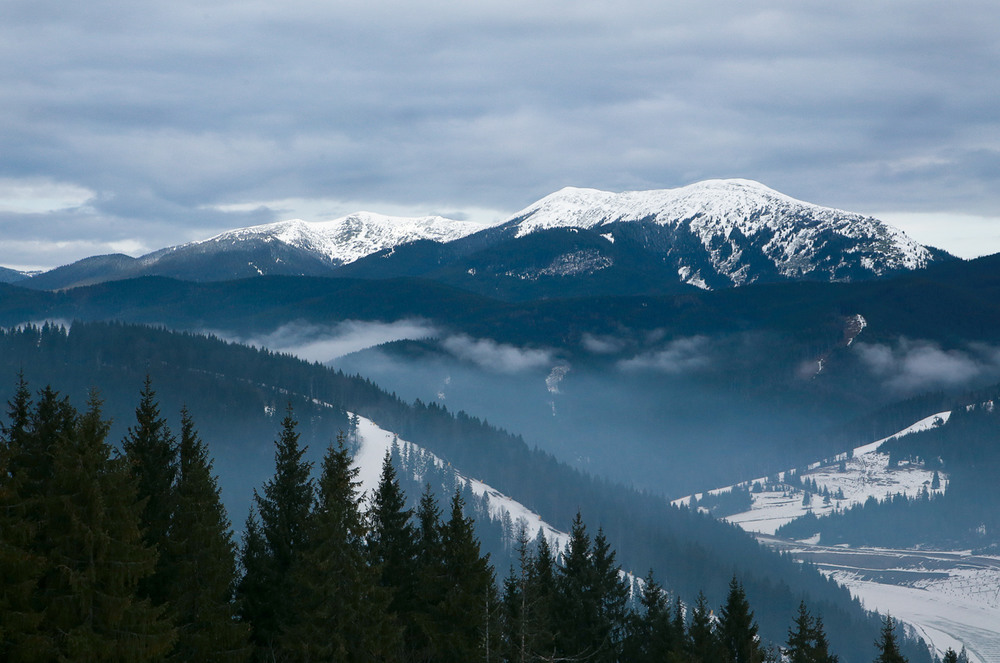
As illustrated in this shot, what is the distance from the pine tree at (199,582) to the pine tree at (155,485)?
0.42 m

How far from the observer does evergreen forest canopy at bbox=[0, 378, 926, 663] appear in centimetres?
3069

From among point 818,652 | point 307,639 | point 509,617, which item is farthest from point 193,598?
point 818,652

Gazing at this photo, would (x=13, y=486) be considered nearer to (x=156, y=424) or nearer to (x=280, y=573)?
(x=156, y=424)

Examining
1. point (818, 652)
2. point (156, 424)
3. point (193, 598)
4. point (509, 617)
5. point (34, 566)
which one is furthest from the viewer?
point (818, 652)

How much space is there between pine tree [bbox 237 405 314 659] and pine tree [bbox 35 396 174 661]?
11976 millimetres

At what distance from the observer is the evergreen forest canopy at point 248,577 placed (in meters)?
30.7

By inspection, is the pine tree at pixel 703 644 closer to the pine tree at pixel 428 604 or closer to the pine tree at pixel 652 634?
the pine tree at pixel 652 634

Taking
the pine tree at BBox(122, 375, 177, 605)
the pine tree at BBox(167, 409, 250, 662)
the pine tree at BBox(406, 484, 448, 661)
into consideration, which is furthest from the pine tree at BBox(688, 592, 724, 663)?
the pine tree at BBox(122, 375, 177, 605)

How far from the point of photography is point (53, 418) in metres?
39.3

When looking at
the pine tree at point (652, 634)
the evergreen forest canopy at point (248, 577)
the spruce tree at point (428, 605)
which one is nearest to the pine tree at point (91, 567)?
the evergreen forest canopy at point (248, 577)

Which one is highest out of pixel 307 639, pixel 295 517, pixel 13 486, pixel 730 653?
pixel 13 486

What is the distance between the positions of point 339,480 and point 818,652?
110 ft

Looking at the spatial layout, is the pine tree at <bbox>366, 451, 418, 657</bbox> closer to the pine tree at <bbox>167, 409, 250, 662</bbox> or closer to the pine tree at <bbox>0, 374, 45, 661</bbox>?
the pine tree at <bbox>167, 409, 250, 662</bbox>

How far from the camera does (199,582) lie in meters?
39.3
